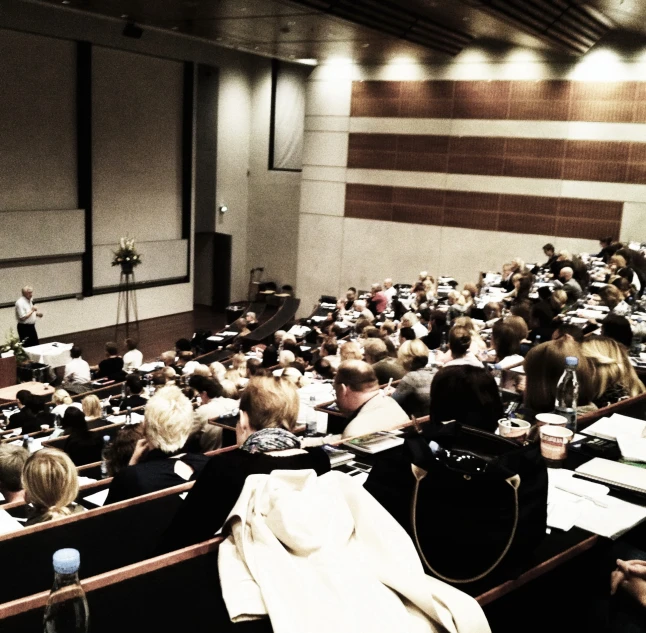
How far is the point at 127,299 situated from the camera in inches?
663

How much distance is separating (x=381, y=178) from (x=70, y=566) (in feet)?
52.4

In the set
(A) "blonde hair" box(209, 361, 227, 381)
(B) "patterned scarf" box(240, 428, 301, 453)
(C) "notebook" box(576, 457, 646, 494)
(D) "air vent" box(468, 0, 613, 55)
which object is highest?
(D) "air vent" box(468, 0, 613, 55)

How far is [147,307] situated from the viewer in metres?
17.9

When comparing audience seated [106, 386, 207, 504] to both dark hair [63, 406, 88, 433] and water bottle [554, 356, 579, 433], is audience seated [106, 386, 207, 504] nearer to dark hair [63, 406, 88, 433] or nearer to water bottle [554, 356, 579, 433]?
water bottle [554, 356, 579, 433]

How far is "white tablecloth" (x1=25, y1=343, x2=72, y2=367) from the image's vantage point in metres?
12.7

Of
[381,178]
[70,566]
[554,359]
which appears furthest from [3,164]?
[70,566]

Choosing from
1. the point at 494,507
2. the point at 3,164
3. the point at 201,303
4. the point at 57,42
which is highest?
the point at 57,42

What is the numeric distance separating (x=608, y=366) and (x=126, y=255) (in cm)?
1358

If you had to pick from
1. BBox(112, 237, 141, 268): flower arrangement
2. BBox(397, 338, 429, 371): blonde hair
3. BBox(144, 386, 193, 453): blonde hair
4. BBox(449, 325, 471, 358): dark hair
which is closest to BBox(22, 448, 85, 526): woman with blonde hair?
BBox(144, 386, 193, 453): blonde hair

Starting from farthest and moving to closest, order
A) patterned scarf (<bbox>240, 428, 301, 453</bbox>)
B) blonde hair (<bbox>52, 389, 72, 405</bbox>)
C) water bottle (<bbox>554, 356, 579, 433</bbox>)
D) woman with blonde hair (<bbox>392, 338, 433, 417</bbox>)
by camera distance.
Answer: blonde hair (<bbox>52, 389, 72, 405</bbox>)
woman with blonde hair (<bbox>392, 338, 433, 417</bbox>)
water bottle (<bbox>554, 356, 579, 433</bbox>)
patterned scarf (<bbox>240, 428, 301, 453</bbox>)

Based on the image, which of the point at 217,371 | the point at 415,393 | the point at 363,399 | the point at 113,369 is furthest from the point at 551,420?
the point at 113,369

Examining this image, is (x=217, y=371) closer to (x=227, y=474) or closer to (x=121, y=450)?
(x=121, y=450)

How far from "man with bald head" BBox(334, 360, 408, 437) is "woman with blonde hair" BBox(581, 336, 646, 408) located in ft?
3.22

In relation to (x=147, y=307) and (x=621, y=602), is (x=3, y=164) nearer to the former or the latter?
(x=147, y=307)
